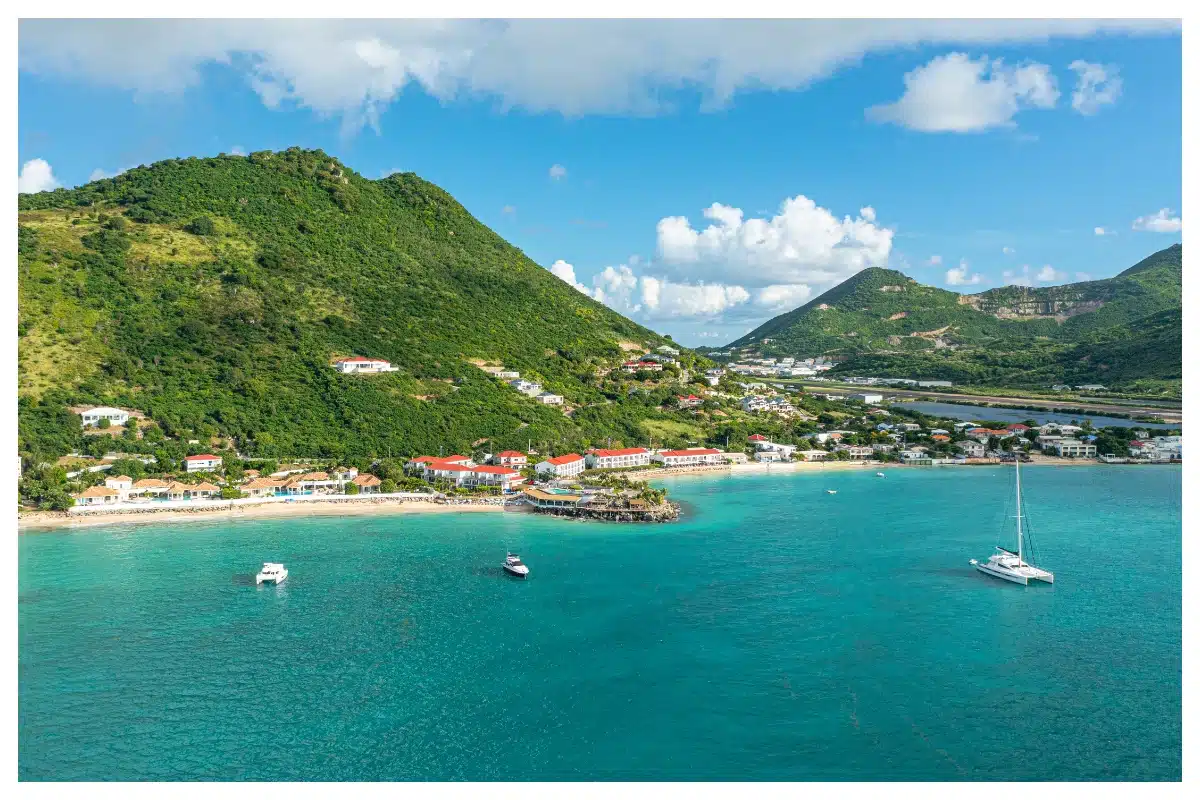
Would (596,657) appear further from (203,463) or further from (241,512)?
(203,463)

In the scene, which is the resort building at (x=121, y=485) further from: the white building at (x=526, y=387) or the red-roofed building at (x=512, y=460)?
the white building at (x=526, y=387)

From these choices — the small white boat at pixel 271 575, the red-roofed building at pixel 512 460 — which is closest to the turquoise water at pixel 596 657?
the small white boat at pixel 271 575

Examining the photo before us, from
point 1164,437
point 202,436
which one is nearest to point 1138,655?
point 202,436

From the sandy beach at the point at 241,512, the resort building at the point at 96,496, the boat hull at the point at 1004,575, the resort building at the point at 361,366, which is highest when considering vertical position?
the resort building at the point at 361,366

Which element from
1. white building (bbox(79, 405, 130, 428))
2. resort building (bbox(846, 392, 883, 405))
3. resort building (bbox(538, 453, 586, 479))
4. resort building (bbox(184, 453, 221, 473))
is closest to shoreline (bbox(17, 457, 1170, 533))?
resort building (bbox(184, 453, 221, 473))

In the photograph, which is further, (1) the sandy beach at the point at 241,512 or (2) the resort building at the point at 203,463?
(2) the resort building at the point at 203,463
